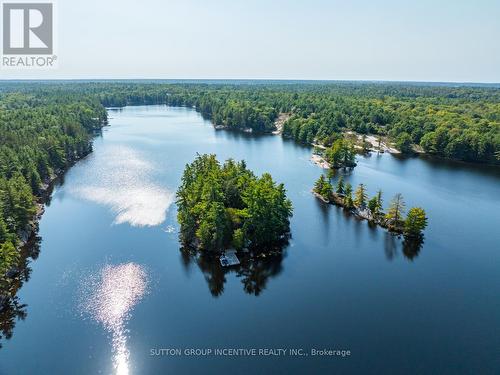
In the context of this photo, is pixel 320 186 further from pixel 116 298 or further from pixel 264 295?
pixel 116 298

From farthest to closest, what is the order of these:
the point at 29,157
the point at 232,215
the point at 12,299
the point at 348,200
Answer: the point at 29,157 < the point at 348,200 < the point at 232,215 < the point at 12,299

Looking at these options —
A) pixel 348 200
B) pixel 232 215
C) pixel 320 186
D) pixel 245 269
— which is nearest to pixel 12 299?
pixel 245 269

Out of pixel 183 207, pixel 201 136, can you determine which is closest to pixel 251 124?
pixel 201 136

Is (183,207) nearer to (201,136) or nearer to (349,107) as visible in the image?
(201,136)

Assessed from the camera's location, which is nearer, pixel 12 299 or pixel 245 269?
pixel 12 299

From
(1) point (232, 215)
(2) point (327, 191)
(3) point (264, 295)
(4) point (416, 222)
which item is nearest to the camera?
(3) point (264, 295)
